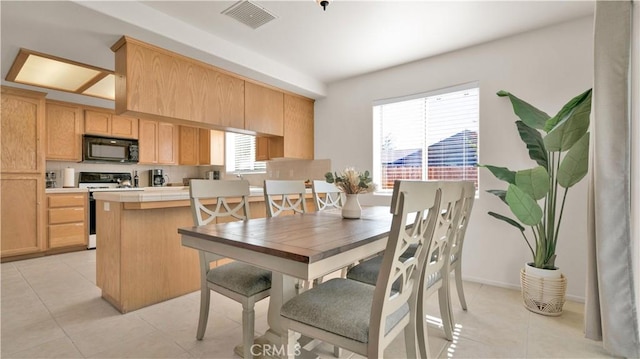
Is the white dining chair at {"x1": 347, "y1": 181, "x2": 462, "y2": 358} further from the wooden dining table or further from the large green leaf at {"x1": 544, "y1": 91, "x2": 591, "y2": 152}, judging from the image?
the large green leaf at {"x1": 544, "y1": 91, "x2": 591, "y2": 152}

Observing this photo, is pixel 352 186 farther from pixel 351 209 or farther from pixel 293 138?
pixel 293 138

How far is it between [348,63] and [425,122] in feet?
3.75

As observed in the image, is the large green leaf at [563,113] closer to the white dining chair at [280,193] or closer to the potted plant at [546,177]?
the potted plant at [546,177]

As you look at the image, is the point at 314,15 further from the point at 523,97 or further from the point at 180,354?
the point at 180,354

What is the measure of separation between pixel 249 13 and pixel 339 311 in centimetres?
232

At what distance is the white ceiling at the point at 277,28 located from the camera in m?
2.21

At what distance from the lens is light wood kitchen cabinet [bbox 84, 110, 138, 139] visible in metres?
4.64

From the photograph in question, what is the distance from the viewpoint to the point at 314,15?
243 cm

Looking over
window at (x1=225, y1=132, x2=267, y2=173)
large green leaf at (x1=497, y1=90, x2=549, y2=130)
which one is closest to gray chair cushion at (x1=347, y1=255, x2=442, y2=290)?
large green leaf at (x1=497, y1=90, x2=549, y2=130)

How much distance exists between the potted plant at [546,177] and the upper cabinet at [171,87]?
2771 millimetres

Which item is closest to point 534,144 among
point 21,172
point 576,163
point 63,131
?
point 576,163

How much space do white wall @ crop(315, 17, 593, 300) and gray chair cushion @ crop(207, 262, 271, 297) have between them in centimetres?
236

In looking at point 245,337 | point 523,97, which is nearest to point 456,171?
point 523,97

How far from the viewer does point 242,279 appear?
1595 mm
